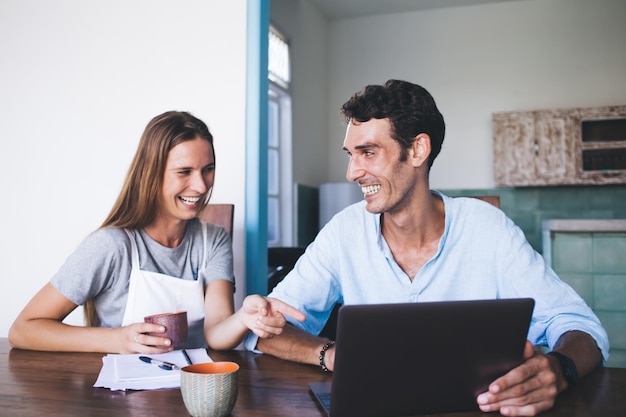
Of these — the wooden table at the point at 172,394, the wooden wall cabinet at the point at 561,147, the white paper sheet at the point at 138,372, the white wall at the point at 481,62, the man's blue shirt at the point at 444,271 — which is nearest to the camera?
the wooden table at the point at 172,394

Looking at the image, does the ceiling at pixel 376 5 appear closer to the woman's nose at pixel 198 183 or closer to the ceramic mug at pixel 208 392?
the woman's nose at pixel 198 183

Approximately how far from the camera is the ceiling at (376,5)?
6094mm

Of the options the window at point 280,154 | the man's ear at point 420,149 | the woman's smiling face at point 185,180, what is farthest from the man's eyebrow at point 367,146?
the window at point 280,154

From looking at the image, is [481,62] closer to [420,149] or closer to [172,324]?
[420,149]

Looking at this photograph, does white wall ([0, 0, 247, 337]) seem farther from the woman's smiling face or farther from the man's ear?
the man's ear

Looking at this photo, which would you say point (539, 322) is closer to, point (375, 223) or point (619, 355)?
point (375, 223)

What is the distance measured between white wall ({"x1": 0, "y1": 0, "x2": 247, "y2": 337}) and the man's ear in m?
0.73

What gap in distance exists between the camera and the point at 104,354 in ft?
4.53

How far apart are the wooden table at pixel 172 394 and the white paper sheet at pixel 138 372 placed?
0.02 metres

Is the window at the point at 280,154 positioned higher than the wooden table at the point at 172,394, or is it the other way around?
the window at the point at 280,154

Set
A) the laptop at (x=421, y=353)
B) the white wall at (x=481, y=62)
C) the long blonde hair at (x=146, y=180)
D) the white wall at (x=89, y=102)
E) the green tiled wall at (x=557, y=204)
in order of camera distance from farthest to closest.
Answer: the white wall at (x=481, y=62) < the green tiled wall at (x=557, y=204) < the white wall at (x=89, y=102) < the long blonde hair at (x=146, y=180) < the laptop at (x=421, y=353)

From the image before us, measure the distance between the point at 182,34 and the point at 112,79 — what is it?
342 mm

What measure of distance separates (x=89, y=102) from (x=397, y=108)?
133cm

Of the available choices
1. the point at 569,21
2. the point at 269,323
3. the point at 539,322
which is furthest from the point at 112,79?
the point at 569,21
